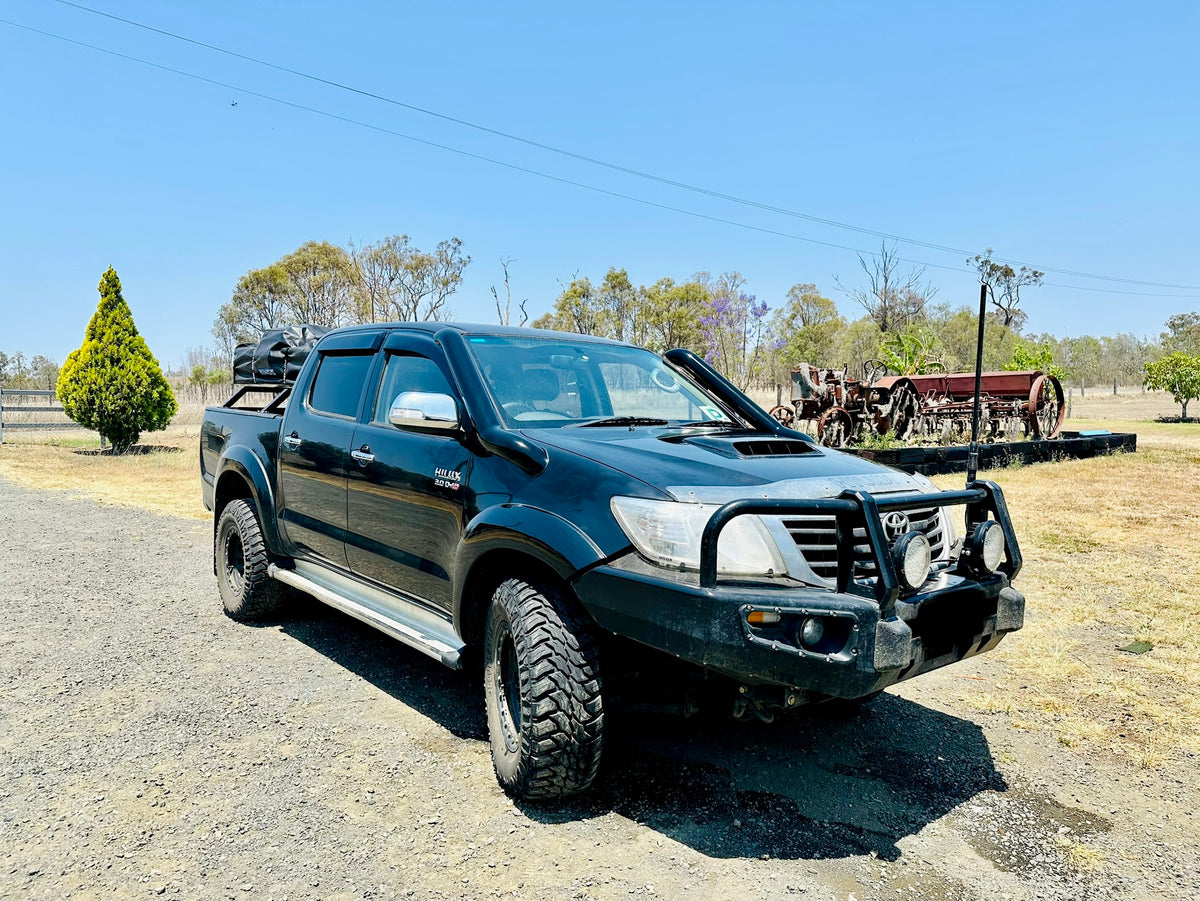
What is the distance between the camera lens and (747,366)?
43.6 metres

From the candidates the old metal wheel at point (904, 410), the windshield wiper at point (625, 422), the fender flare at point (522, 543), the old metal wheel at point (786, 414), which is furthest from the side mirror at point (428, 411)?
the old metal wheel at point (904, 410)

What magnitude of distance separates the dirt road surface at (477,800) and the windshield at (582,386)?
4.83ft

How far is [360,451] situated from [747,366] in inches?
1595

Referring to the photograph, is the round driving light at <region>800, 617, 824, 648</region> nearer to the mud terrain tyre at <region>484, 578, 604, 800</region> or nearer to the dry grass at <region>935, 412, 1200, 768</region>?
the mud terrain tyre at <region>484, 578, 604, 800</region>

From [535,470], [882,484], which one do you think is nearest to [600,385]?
[535,470]

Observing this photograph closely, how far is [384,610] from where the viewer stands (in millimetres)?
4148

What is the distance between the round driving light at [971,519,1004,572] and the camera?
3191mm

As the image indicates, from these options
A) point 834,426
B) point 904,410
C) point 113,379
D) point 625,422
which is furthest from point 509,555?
point 113,379

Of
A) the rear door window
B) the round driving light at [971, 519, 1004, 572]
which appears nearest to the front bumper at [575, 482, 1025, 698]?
the round driving light at [971, 519, 1004, 572]

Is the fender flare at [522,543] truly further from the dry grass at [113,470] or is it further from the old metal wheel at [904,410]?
the old metal wheel at [904,410]

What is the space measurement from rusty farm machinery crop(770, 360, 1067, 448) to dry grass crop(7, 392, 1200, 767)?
3.21 meters

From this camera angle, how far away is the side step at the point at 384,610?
3.59m

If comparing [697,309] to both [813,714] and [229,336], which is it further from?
[813,714]

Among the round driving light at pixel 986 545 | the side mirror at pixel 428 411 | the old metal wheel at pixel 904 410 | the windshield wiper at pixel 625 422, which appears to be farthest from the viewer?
the old metal wheel at pixel 904 410
